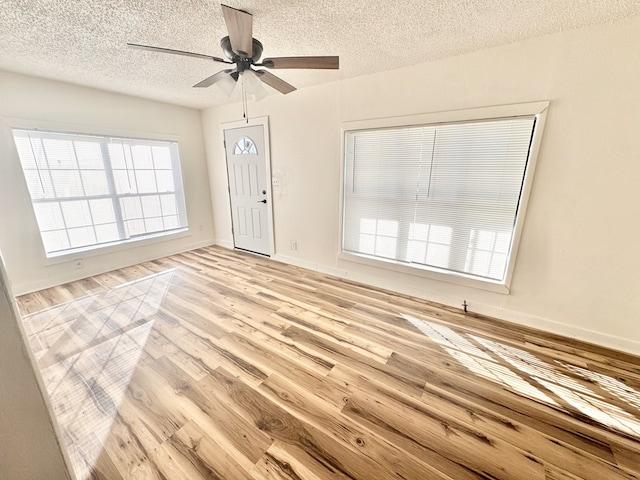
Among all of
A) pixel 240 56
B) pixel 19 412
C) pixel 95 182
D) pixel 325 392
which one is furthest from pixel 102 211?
pixel 325 392

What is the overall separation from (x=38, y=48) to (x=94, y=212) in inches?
76.6

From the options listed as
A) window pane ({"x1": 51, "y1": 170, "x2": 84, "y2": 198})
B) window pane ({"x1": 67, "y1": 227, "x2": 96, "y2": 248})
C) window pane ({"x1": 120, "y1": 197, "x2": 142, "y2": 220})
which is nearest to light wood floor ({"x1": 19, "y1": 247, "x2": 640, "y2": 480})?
window pane ({"x1": 67, "y1": 227, "x2": 96, "y2": 248})

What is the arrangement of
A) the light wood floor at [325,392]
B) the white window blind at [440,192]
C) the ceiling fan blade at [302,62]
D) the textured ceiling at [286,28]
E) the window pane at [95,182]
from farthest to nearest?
the window pane at [95,182]
the white window blind at [440,192]
the ceiling fan blade at [302,62]
the textured ceiling at [286,28]
the light wood floor at [325,392]

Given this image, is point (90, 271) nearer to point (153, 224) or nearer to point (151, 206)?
point (153, 224)

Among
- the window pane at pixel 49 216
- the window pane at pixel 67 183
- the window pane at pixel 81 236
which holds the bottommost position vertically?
the window pane at pixel 81 236

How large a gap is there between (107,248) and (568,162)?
17.2ft

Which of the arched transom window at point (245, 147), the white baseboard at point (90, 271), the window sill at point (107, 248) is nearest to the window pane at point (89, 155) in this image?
the window sill at point (107, 248)

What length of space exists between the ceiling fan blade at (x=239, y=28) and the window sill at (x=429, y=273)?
234 cm

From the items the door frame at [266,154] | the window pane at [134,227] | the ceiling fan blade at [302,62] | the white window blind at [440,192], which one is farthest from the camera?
the window pane at [134,227]

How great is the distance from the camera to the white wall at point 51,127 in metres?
2.73

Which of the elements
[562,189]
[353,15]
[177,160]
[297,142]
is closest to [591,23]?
[562,189]

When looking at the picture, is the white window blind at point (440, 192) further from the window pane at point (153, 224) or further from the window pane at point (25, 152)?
the window pane at point (25, 152)

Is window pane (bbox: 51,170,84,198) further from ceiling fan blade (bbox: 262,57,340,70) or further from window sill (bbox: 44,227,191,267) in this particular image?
ceiling fan blade (bbox: 262,57,340,70)

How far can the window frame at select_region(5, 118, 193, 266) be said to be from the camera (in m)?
2.82
